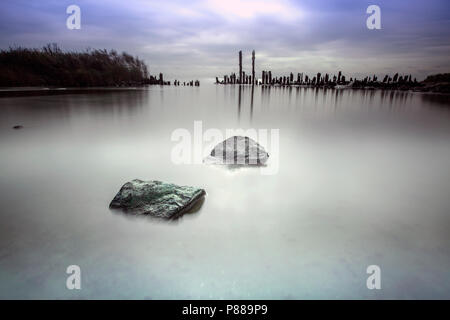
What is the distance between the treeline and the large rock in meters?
25.5

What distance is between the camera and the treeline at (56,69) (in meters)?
21.8

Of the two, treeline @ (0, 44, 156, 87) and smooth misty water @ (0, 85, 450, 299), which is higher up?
treeline @ (0, 44, 156, 87)

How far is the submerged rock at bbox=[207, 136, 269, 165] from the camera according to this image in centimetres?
415

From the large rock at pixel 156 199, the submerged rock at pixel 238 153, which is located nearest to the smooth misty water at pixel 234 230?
the large rock at pixel 156 199

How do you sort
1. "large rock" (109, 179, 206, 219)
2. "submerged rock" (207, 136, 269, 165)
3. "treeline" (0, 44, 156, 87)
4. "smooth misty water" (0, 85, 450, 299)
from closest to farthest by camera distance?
1. "smooth misty water" (0, 85, 450, 299)
2. "large rock" (109, 179, 206, 219)
3. "submerged rock" (207, 136, 269, 165)
4. "treeline" (0, 44, 156, 87)

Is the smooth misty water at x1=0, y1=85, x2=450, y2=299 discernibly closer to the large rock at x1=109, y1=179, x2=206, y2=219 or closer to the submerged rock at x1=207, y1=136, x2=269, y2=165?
the large rock at x1=109, y1=179, x2=206, y2=219

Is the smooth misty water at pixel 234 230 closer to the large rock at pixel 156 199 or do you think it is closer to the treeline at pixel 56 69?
the large rock at pixel 156 199

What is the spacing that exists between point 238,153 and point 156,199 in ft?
6.38

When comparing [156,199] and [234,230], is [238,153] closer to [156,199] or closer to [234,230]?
[156,199]

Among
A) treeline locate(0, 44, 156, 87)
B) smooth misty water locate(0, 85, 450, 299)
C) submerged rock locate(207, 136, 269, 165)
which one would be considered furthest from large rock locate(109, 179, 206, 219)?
treeline locate(0, 44, 156, 87)

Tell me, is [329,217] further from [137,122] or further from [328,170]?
[137,122]

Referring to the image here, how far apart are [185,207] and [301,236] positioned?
1175 millimetres

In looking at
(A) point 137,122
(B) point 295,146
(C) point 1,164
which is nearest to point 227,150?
(B) point 295,146

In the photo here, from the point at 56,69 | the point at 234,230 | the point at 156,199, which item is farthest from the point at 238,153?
the point at 56,69
